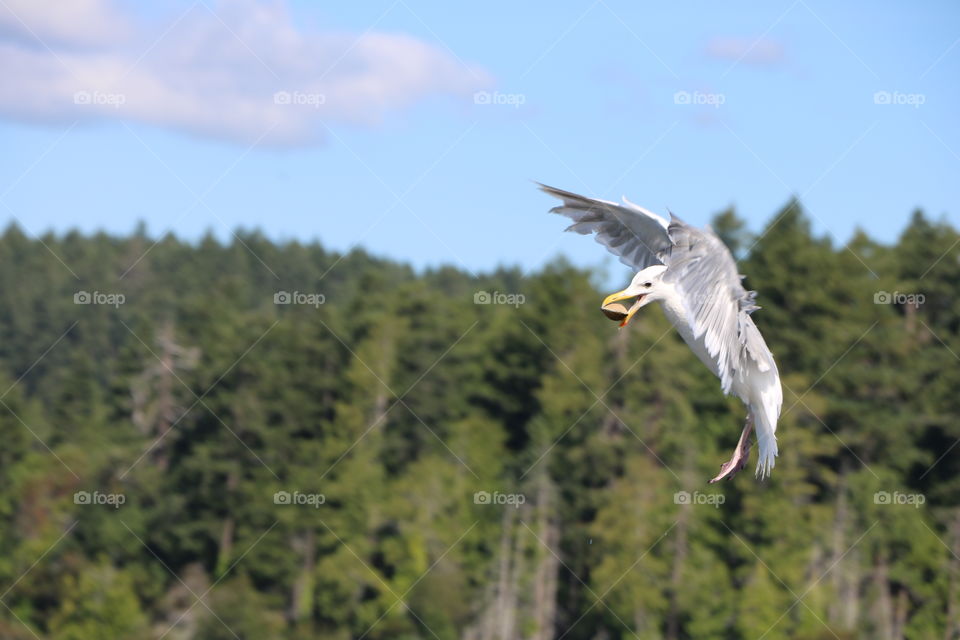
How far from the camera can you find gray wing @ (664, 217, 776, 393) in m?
12.0

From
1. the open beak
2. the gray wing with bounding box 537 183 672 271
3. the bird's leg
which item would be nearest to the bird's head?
the open beak

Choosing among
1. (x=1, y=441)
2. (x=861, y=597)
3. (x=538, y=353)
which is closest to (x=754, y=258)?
(x=538, y=353)

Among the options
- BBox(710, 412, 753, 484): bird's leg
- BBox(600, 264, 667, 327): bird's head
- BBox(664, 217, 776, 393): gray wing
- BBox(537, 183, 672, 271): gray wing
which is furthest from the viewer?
BBox(537, 183, 672, 271): gray wing

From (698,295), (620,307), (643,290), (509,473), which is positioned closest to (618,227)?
(643,290)

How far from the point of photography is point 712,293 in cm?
1216

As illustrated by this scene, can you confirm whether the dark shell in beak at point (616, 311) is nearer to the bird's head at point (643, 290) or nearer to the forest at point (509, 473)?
the bird's head at point (643, 290)

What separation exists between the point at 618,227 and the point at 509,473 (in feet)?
108

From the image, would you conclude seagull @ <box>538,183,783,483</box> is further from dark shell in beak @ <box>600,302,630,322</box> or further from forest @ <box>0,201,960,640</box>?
forest @ <box>0,201,960,640</box>

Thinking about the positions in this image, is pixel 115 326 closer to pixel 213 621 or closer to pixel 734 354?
pixel 213 621

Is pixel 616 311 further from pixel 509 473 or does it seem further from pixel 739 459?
pixel 509 473

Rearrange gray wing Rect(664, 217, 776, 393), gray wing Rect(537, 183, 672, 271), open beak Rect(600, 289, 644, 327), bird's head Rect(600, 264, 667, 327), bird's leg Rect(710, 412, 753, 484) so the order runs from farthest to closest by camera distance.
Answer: gray wing Rect(537, 183, 672, 271) → bird's leg Rect(710, 412, 753, 484) → bird's head Rect(600, 264, 667, 327) → open beak Rect(600, 289, 644, 327) → gray wing Rect(664, 217, 776, 393)

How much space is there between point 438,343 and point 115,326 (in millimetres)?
43953

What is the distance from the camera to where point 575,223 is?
14.2 metres

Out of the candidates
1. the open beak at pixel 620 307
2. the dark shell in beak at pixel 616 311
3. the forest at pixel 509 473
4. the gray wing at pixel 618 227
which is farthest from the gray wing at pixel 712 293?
the forest at pixel 509 473
